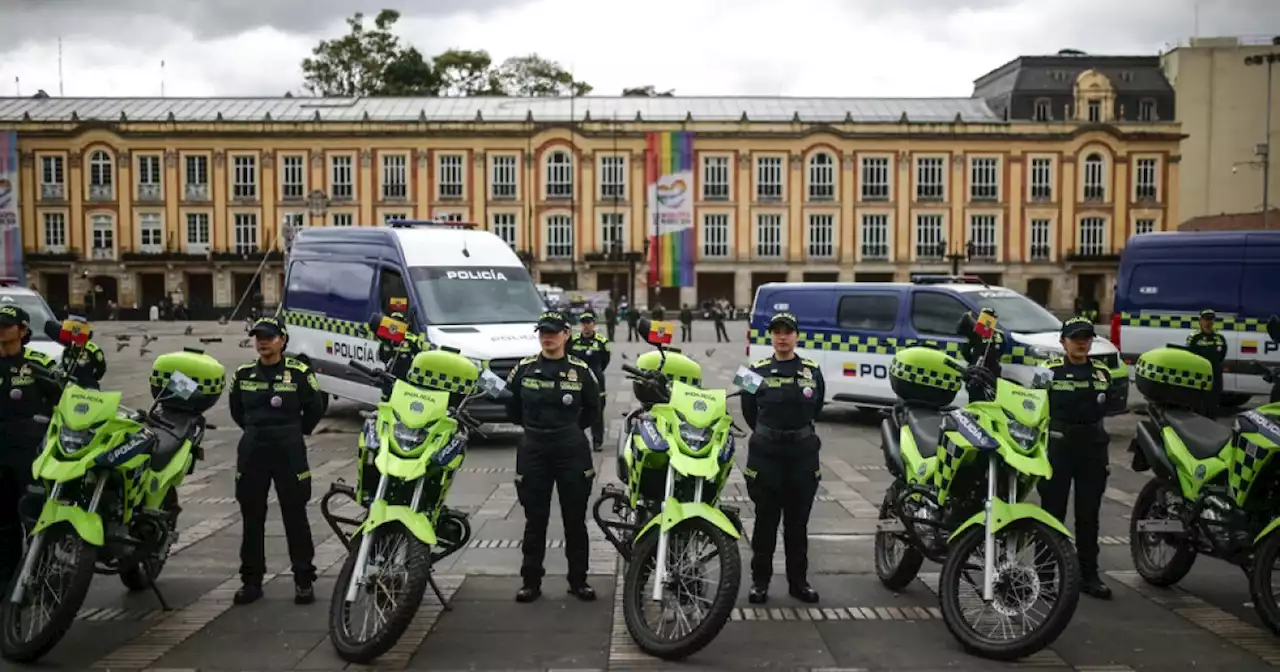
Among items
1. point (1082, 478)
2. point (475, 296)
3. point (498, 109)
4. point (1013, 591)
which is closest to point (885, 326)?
point (475, 296)

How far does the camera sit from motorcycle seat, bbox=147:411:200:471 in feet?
22.4

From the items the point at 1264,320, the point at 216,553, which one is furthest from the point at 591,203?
the point at 216,553

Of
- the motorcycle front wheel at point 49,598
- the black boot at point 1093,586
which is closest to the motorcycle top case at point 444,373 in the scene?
the motorcycle front wheel at point 49,598

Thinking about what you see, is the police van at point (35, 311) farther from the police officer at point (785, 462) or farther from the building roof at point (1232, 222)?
the building roof at point (1232, 222)

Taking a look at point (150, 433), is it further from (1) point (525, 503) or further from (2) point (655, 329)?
(2) point (655, 329)

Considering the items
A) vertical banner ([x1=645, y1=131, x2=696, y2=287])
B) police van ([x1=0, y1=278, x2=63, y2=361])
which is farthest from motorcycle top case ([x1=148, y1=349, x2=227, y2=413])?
vertical banner ([x1=645, y1=131, x2=696, y2=287])

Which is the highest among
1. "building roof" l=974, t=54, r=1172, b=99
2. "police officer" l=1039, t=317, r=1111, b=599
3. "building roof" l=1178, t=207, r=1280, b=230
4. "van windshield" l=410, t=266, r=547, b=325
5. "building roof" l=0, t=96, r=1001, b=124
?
"building roof" l=974, t=54, r=1172, b=99

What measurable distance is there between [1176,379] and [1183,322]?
10186mm

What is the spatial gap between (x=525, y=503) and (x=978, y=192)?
60.5m

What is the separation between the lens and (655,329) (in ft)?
25.7

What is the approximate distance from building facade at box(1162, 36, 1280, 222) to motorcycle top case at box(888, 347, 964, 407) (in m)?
64.1

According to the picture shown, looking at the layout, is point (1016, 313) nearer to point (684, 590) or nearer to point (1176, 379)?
point (1176, 379)

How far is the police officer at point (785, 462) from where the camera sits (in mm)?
6988

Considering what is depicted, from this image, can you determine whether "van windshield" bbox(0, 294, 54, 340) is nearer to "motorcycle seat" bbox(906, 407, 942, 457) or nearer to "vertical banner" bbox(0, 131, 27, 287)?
"motorcycle seat" bbox(906, 407, 942, 457)
